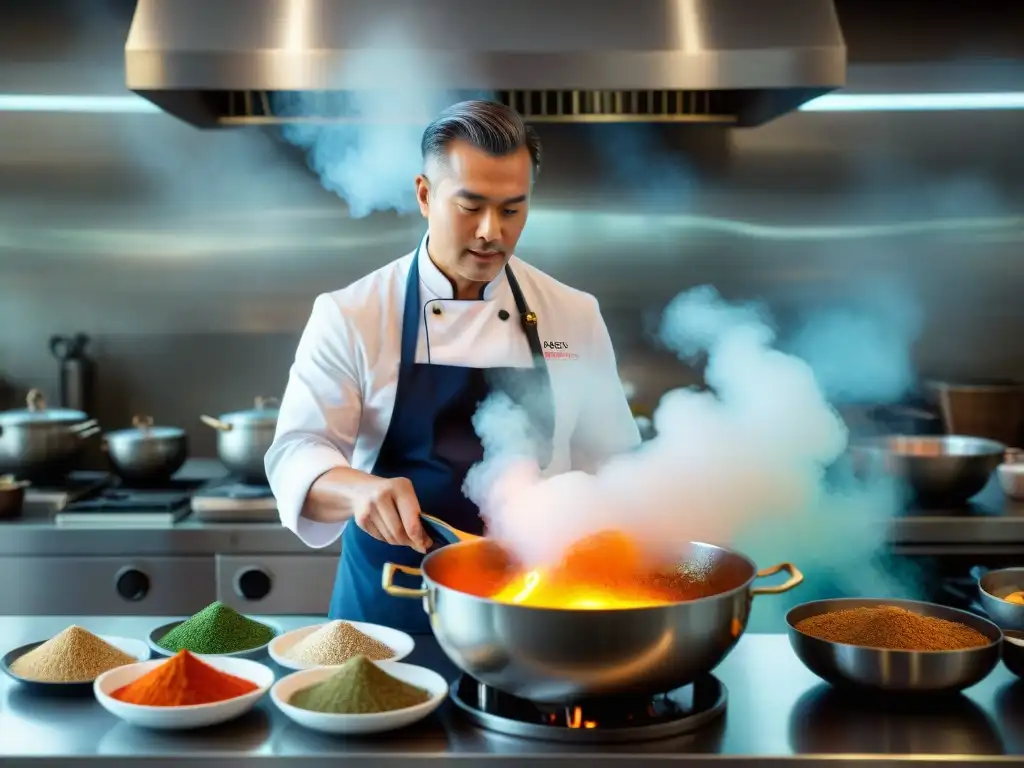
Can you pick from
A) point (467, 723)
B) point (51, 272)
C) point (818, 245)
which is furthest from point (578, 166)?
point (467, 723)

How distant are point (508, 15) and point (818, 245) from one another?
1.54 meters

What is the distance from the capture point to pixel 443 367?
8.02ft

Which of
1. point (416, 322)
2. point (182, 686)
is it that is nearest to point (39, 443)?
point (416, 322)

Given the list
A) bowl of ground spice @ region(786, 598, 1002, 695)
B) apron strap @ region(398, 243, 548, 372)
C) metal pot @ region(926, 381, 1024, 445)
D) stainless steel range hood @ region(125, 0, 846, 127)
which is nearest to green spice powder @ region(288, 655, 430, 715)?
bowl of ground spice @ region(786, 598, 1002, 695)

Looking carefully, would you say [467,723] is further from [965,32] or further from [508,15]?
[965,32]

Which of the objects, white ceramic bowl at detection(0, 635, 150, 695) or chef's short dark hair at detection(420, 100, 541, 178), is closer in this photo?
white ceramic bowl at detection(0, 635, 150, 695)

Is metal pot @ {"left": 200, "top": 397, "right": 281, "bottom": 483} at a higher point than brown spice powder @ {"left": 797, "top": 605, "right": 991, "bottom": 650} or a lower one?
higher

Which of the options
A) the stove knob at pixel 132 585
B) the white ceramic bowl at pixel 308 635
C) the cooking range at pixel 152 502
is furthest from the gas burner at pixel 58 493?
the white ceramic bowl at pixel 308 635

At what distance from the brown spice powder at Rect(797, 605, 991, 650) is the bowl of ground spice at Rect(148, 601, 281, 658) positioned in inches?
32.5

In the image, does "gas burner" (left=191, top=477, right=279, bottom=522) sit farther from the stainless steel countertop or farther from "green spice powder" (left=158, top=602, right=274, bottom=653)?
the stainless steel countertop

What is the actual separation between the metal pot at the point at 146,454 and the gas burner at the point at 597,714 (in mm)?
2085

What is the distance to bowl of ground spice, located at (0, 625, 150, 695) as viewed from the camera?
5.16 ft

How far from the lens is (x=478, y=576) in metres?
1.69

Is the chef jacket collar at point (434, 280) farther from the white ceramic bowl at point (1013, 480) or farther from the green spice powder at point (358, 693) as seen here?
the white ceramic bowl at point (1013, 480)
